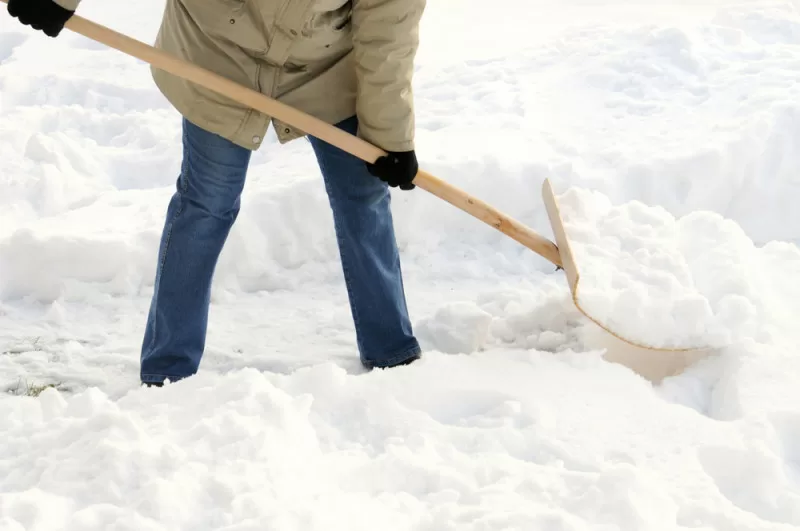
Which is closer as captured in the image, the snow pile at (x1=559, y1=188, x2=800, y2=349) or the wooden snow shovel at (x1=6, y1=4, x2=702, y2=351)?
the wooden snow shovel at (x1=6, y1=4, x2=702, y2=351)

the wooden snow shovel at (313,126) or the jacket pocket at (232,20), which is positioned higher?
the jacket pocket at (232,20)

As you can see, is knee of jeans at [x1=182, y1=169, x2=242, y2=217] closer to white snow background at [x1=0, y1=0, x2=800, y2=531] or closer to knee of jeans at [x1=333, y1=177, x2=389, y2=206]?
knee of jeans at [x1=333, y1=177, x2=389, y2=206]

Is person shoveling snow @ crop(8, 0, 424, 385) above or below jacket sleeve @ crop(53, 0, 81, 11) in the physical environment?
below

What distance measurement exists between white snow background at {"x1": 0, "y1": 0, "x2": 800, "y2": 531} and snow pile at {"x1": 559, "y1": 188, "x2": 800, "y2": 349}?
0.05ft

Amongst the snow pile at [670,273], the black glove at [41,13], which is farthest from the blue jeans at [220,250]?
the snow pile at [670,273]

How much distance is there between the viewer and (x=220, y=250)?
2299mm

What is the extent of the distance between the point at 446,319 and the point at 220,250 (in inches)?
29.3

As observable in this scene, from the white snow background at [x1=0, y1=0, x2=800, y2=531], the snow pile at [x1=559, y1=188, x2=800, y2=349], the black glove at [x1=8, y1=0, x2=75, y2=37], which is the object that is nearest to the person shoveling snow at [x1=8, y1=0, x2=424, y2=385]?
the black glove at [x1=8, y1=0, x2=75, y2=37]

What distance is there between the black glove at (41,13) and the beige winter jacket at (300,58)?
0.03m

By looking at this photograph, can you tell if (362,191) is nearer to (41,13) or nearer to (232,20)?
(232,20)

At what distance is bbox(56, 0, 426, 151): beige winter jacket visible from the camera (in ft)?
6.56

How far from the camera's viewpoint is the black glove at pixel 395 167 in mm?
2160

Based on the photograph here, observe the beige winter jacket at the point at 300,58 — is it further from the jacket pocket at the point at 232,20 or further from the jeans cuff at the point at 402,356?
the jeans cuff at the point at 402,356

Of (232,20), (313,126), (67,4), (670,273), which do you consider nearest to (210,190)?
(313,126)
